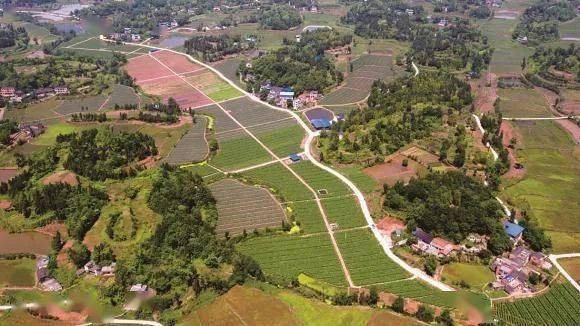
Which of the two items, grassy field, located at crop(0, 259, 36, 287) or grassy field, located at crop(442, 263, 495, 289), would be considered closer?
grassy field, located at crop(442, 263, 495, 289)

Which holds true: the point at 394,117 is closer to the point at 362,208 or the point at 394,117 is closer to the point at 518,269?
the point at 362,208

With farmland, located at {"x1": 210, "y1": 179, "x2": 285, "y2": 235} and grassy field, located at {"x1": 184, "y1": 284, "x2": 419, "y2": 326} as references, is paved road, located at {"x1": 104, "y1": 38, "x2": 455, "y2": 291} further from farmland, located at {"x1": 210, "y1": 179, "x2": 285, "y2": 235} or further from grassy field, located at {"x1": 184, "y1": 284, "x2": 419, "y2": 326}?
farmland, located at {"x1": 210, "y1": 179, "x2": 285, "y2": 235}

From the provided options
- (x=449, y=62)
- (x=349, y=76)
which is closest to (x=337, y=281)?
(x=349, y=76)

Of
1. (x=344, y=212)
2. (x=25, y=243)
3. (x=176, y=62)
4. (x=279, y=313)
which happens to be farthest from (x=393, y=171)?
(x=176, y=62)

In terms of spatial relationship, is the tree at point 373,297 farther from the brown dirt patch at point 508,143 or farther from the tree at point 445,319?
the brown dirt patch at point 508,143

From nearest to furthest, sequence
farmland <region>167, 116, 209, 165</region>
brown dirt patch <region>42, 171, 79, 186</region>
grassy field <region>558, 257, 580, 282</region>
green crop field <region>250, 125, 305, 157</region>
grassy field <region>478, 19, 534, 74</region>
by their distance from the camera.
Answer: grassy field <region>558, 257, 580, 282</region> → brown dirt patch <region>42, 171, 79, 186</region> → farmland <region>167, 116, 209, 165</region> → green crop field <region>250, 125, 305, 157</region> → grassy field <region>478, 19, 534, 74</region>

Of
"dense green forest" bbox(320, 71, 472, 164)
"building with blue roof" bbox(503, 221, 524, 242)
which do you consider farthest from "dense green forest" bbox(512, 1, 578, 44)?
"building with blue roof" bbox(503, 221, 524, 242)

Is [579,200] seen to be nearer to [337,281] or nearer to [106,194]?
[337,281]
